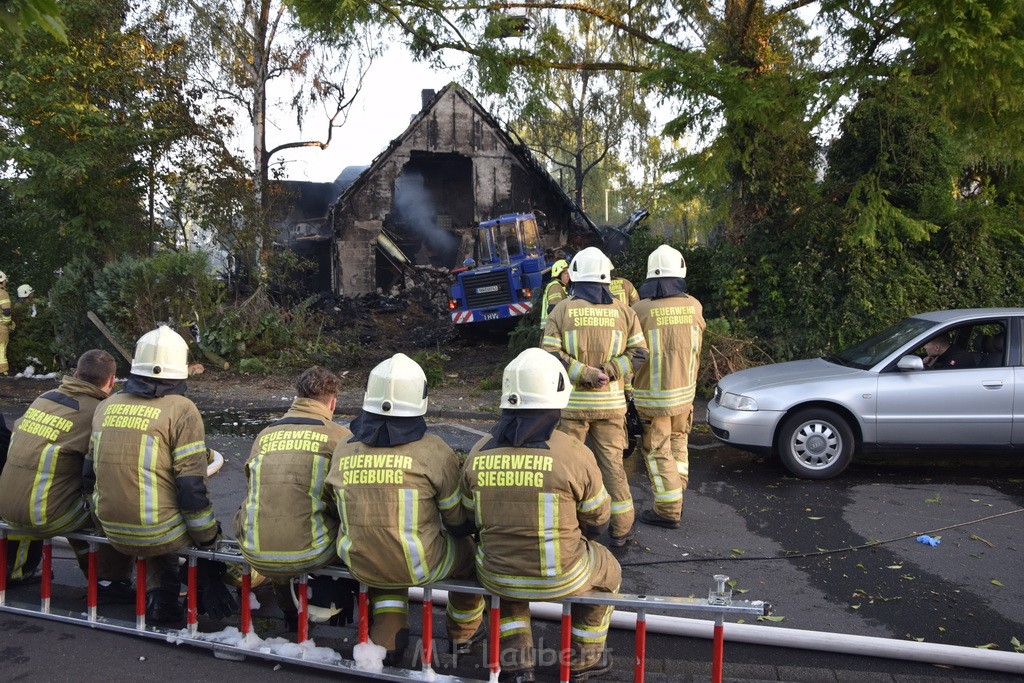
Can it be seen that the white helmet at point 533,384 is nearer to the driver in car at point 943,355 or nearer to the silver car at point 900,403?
the silver car at point 900,403

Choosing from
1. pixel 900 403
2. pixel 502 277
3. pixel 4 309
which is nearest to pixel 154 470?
pixel 900 403

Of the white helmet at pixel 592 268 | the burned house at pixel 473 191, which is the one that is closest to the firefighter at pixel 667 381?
the white helmet at pixel 592 268

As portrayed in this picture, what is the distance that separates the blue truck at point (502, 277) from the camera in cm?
1653

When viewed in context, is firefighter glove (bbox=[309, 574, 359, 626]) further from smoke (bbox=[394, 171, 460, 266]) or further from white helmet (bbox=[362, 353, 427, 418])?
smoke (bbox=[394, 171, 460, 266])

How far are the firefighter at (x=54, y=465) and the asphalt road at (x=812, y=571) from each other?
56 cm

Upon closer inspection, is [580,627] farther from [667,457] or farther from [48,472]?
[48,472]

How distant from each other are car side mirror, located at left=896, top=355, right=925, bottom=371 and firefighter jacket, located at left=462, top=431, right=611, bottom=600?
444 centimetres

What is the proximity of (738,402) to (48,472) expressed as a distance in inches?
210

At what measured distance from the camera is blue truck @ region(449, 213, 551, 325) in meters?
16.5

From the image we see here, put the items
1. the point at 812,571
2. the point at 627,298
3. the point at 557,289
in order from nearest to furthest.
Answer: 1. the point at 812,571
2. the point at 627,298
3. the point at 557,289

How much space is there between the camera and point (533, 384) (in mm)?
3723

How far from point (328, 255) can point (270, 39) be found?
23.6 ft

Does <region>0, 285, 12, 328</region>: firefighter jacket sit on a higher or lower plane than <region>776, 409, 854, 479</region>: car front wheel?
higher

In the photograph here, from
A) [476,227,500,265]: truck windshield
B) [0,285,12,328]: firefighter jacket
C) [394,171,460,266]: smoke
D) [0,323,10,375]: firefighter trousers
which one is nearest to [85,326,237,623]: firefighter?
[0,285,12,328]: firefighter jacket
